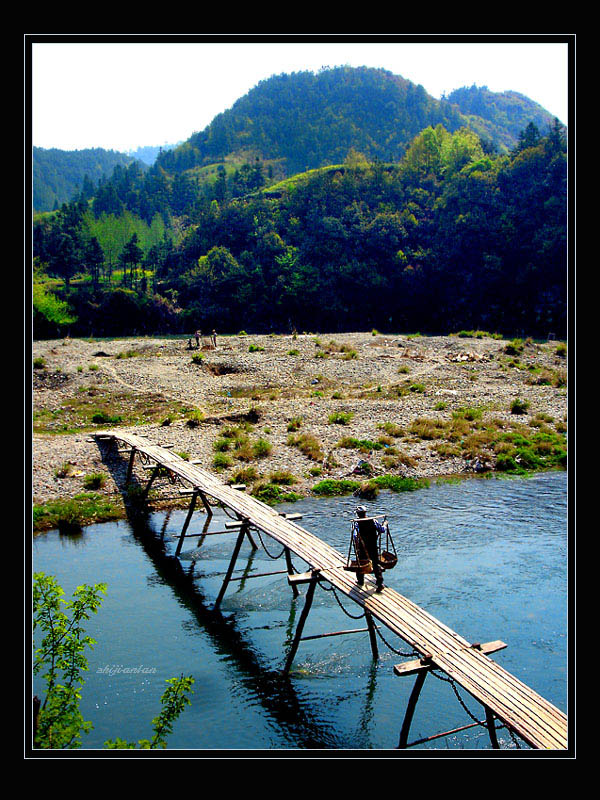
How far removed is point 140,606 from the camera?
19.5 meters

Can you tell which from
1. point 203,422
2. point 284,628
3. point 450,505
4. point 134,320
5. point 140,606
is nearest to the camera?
point 284,628

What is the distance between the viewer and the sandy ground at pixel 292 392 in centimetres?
3175

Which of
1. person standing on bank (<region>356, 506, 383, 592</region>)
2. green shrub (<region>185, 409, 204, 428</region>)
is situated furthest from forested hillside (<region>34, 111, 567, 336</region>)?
person standing on bank (<region>356, 506, 383, 592</region>)

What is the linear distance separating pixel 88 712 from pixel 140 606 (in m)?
4.87

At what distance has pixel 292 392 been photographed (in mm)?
44156

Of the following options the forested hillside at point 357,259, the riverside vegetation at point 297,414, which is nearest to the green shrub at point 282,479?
the riverside vegetation at point 297,414

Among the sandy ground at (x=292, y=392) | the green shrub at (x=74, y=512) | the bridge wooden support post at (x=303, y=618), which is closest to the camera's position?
→ the bridge wooden support post at (x=303, y=618)

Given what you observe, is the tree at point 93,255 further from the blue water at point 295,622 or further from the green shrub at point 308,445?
the blue water at point 295,622

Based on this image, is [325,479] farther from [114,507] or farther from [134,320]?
[134,320]

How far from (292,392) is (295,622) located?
1037 inches

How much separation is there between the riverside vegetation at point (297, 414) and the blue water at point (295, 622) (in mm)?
3314

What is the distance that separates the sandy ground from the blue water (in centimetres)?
501

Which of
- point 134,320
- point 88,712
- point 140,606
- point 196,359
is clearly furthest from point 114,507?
point 134,320

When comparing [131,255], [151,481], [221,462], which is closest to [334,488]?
[221,462]
